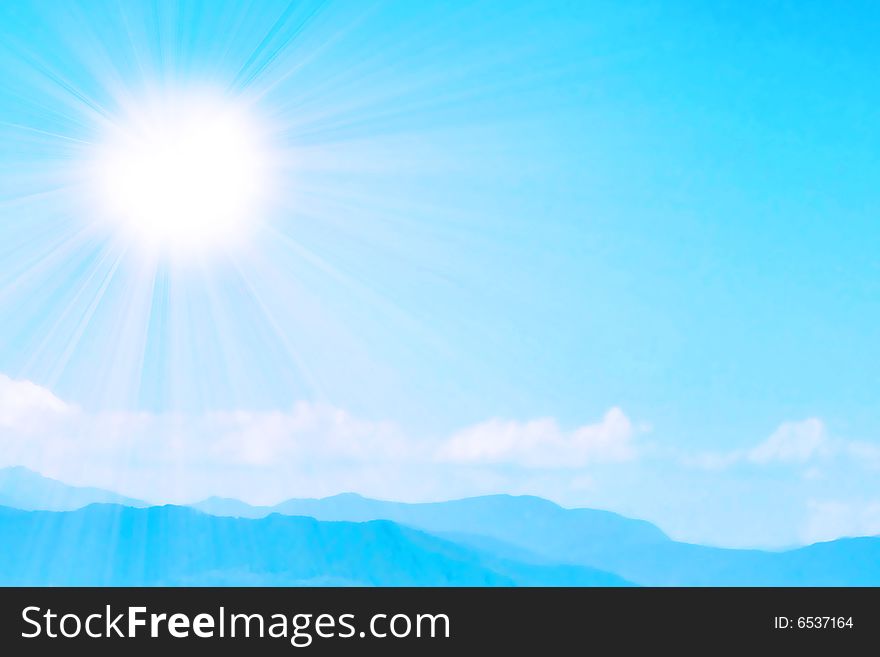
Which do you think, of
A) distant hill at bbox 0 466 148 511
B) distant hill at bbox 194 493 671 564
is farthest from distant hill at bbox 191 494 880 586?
distant hill at bbox 0 466 148 511

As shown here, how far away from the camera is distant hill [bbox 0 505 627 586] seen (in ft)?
17.1

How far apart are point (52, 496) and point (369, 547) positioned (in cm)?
234

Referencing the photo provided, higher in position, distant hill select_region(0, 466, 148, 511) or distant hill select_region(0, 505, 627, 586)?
distant hill select_region(0, 466, 148, 511)

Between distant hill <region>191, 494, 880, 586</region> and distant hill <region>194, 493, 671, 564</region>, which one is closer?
distant hill <region>191, 494, 880, 586</region>

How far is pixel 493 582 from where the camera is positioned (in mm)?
5293

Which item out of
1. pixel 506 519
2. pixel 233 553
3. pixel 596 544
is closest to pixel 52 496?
pixel 233 553

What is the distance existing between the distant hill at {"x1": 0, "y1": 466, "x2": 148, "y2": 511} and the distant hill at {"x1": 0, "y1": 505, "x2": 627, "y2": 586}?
53 millimetres

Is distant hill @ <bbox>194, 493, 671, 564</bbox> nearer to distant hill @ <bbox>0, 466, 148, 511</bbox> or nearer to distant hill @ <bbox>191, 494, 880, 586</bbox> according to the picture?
distant hill @ <bbox>191, 494, 880, 586</bbox>

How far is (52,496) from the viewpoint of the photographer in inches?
213

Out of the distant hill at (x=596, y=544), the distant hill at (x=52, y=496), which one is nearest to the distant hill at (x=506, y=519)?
the distant hill at (x=596, y=544)

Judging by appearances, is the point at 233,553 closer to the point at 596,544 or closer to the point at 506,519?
the point at 506,519
